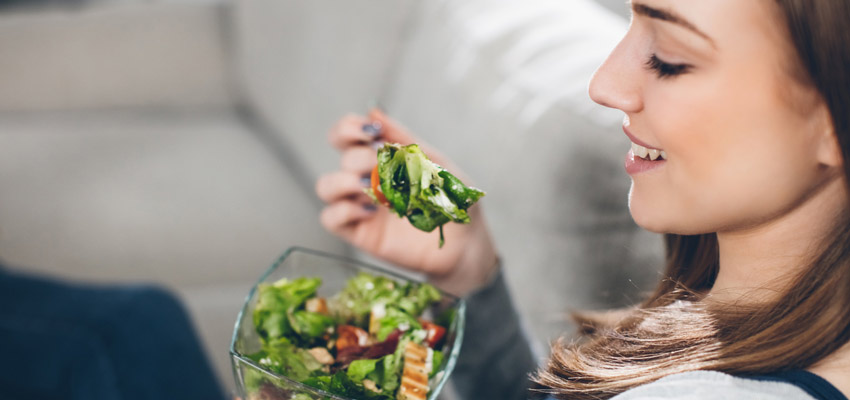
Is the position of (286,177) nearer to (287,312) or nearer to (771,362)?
(287,312)

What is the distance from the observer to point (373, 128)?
864 millimetres

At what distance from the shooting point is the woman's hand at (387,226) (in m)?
0.87

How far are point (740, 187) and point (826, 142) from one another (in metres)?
0.06

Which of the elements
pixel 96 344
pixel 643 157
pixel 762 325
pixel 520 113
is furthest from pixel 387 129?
pixel 96 344

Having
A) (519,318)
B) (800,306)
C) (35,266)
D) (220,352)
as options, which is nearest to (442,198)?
(800,306)

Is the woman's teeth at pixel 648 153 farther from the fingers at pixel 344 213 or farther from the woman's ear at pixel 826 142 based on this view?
the fingers at pixel 344 213

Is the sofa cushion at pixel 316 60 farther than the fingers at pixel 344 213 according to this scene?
Yes

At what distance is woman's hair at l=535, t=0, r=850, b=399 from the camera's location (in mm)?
491

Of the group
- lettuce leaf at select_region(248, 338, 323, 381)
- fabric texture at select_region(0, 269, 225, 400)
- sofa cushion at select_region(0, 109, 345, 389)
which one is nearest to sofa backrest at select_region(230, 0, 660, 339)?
sofa cushion at select_region(0, 109, 345, 389)

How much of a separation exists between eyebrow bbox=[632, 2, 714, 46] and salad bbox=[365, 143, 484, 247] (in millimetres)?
182

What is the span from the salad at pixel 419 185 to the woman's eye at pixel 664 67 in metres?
0.16

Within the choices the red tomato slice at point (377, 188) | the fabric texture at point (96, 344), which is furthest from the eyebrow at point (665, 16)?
the fabric texture at point (96, 344)

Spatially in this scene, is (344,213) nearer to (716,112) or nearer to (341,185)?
(341,185)

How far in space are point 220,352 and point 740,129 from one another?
4.28 feet
